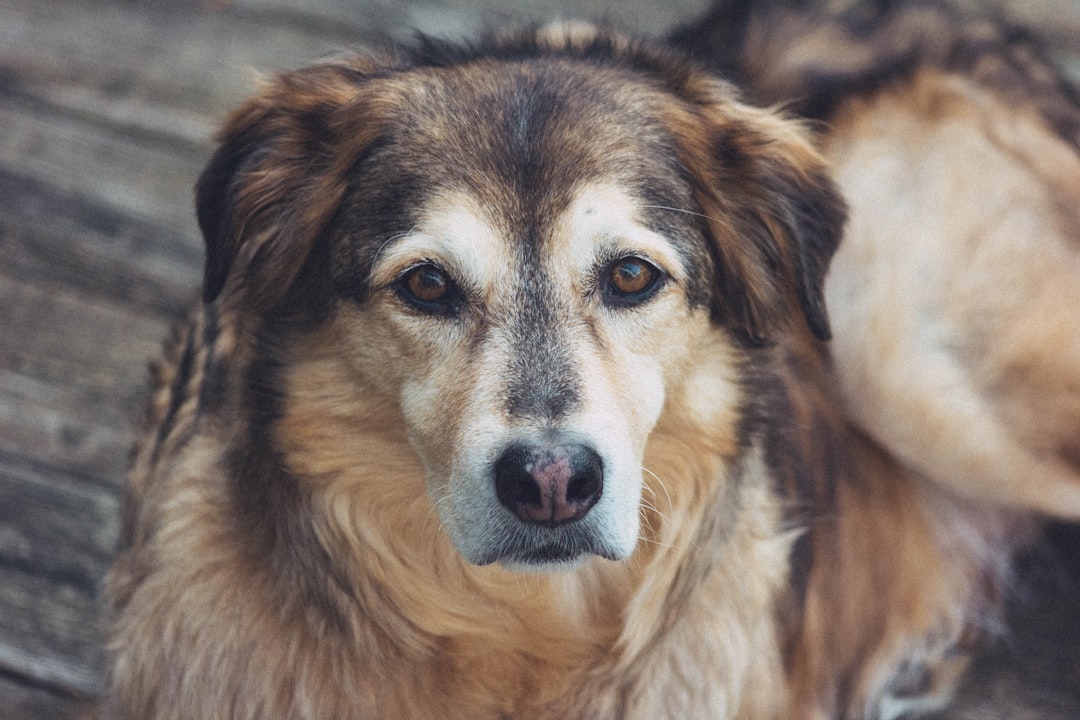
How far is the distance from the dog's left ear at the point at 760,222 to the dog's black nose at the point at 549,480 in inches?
21.9

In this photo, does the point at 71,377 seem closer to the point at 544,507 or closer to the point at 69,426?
the point at 69,426

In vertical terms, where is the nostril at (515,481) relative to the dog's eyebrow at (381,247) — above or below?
below

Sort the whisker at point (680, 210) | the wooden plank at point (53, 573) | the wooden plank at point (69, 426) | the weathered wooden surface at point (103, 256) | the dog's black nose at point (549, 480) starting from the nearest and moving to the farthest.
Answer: the dog's black nose at point (549, 480) → the whisker at point (680, 210) → the wooden plank at point (53, 573) → the weathered wooden surface at point (103, 256) → the wooden plank at point (69, 426)

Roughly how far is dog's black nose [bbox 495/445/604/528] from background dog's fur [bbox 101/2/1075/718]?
354 mm

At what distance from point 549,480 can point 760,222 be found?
30.1 inches

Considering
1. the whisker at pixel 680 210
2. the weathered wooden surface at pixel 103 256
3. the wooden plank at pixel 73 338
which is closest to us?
the whisker at pixel 680 210

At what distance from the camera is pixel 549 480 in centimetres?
183

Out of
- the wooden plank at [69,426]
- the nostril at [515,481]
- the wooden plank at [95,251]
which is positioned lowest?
the wooden plank at [69,426]

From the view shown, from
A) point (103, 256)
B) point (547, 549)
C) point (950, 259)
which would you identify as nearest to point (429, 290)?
point (547, 549)

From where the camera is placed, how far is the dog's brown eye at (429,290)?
79.1 inches

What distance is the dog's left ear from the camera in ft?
7.40

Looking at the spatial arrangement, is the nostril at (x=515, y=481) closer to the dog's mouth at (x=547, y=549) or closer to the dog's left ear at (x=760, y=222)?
the dog's mouth at (x=547, y=549)

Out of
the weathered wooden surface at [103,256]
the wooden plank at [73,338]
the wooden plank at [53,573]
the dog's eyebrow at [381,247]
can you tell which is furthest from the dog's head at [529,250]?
the wooden plank at [73,338]

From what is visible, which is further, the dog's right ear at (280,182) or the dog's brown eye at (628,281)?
the dog's right ear at (280,182)
